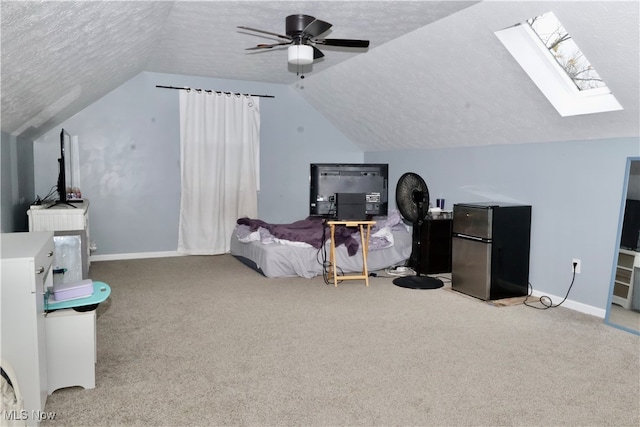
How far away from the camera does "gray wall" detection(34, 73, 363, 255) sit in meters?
5.77

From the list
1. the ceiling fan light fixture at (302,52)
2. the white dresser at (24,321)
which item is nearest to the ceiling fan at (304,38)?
the ceiling fan light fixture at (302,52)

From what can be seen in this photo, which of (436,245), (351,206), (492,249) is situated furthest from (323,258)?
(492,249)

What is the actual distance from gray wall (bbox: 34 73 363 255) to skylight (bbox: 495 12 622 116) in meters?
3.83

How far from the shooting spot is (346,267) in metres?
5.05

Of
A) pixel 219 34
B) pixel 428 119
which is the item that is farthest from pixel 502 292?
pixel 219 34

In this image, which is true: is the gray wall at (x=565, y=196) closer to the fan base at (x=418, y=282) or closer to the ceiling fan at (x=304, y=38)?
the fan base at (x=418, y=282)

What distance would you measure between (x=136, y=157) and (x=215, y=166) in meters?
1.02

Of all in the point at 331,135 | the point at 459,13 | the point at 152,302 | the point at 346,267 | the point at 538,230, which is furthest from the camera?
the point at 331,135

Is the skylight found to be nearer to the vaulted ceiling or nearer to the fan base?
the vaulted ceiling

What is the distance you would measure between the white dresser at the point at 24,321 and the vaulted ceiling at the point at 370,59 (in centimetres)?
104

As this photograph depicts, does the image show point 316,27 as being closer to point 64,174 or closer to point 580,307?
point 64,174

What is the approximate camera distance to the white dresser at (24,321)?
194 centimetres

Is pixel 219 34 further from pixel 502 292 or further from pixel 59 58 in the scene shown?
pixel 502 292

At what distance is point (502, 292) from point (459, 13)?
2.44 m
